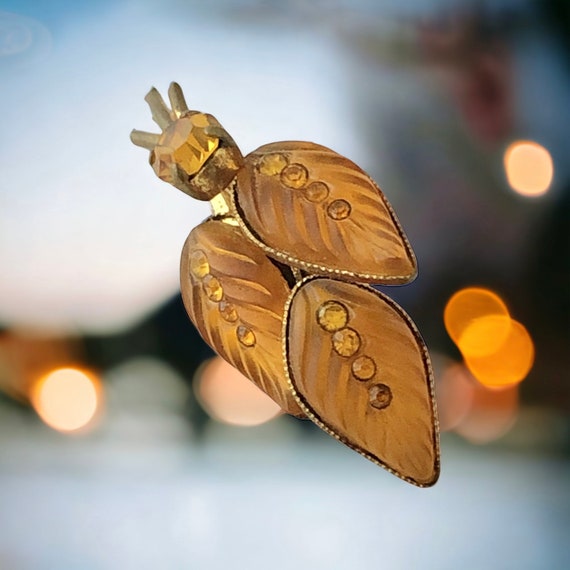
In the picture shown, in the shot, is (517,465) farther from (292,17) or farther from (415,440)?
(292,17)

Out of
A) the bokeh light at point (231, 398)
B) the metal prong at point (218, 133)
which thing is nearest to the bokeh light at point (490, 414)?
the bokeh light at point (231, 398)

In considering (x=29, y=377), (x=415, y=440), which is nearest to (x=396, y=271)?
(x=415, y=440)

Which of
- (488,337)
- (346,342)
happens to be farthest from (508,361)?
(346,342)

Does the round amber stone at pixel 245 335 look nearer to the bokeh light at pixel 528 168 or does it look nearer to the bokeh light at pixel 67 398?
the bokeh light at pixel 67 398

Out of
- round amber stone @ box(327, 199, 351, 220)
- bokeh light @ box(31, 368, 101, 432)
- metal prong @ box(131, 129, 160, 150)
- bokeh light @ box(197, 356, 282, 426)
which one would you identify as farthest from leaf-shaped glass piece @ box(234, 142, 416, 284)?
bokeh light @ box(31, 368, 101, 432)

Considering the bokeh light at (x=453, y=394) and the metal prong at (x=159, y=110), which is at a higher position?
the metal prong at (x=159, y=110)

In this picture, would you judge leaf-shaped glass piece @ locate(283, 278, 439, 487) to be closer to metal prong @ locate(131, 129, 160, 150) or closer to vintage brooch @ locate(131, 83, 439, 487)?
vintage brooch @ locate(131, 83, 439, 487)
